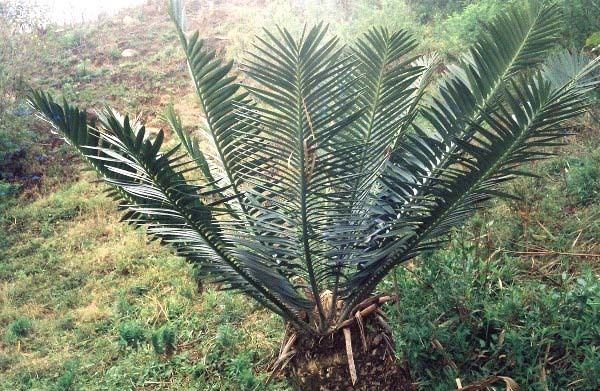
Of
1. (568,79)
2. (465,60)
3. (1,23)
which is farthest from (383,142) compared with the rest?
(1,23)

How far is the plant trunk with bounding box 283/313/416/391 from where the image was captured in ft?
8.70

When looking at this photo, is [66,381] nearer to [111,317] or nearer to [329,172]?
[111,317]

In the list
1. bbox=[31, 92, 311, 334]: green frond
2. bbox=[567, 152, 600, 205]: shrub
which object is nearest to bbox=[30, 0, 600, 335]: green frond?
bbox=[31, 92, 311, 334]: green frond

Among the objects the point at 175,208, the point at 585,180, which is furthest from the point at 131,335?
the point at 585,180

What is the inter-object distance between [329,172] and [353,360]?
833 mm

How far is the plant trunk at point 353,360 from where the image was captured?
2.65m

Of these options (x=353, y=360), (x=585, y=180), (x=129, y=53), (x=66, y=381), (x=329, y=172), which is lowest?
(x=66, y=381)

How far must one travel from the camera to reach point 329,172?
234cm

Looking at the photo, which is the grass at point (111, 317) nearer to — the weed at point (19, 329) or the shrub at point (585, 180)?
the weed at point (19, 329)

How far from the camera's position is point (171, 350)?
4047 mm

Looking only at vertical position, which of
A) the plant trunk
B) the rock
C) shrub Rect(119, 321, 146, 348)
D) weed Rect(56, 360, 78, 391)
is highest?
the rock

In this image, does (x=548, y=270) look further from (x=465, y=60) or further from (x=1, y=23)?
(x=1, y=23)

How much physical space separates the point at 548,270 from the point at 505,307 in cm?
54

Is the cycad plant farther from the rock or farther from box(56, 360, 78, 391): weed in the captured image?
the rock
